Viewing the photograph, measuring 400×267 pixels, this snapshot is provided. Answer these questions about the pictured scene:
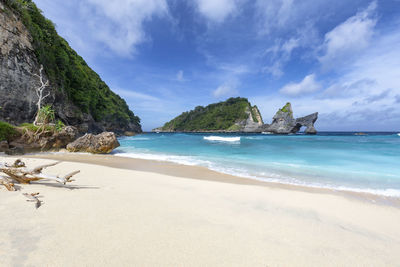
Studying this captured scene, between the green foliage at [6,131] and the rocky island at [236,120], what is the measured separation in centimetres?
8701

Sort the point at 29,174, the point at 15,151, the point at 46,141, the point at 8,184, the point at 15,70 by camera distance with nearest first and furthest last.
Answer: the point at 8,184 < the point at 29,174 < the point at 15,151 < the point at 46,141 < the point at 15,70

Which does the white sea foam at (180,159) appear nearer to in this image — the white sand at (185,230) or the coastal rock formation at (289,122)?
the white sand at (185,230)

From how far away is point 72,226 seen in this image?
1989 millimetres

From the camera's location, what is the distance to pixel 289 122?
78.6m

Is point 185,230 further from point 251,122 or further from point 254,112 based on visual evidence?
point 254,112

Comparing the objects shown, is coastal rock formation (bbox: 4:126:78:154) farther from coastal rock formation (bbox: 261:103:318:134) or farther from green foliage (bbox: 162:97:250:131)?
green foliage (bbox: 162:97:250:131)

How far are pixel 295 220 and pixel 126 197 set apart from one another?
308cm

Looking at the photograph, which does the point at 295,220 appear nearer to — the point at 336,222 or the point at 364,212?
the point at 336,222

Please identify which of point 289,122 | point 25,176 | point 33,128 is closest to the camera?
point 25,176

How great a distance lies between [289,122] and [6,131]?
8881cm

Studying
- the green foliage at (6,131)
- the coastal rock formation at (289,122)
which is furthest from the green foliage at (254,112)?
the green foliage at (6,131)

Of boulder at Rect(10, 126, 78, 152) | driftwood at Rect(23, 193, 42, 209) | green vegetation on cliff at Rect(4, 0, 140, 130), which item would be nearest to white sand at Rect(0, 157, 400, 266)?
driftwood at Rect(23, 193, 42, 209)

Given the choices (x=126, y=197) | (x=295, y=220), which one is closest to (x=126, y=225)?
(x=126, y=197)

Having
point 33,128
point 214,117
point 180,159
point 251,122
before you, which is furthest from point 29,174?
point 214,117
